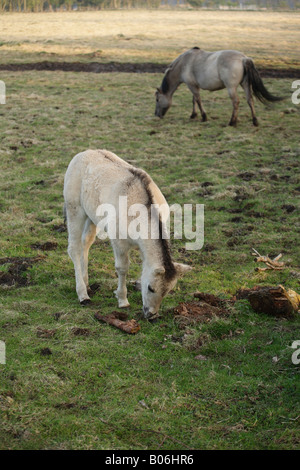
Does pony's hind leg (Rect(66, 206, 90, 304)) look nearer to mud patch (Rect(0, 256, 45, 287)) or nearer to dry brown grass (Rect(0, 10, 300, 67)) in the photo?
mud patch (Rect(0, 256, 45, 287))

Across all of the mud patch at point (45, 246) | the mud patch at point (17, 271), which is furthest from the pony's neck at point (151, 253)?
the mud patch at point (45, 246)

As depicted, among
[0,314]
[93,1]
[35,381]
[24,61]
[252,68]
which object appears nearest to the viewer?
[35,381]

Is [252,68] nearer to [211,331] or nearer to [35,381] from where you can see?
[211,331]

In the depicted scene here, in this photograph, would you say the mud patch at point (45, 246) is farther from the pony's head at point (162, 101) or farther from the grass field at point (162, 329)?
the pony's head at point (162, 101)

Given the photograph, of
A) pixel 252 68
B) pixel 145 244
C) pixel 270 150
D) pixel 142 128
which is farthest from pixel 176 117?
pixel 145 244

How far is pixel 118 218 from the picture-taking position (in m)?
6.16

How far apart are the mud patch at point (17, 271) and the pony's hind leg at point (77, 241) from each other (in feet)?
3.07

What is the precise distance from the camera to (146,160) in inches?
526

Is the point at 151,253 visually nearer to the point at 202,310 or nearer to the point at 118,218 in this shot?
the point at 118,218

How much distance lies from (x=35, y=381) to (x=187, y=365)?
1583 mm

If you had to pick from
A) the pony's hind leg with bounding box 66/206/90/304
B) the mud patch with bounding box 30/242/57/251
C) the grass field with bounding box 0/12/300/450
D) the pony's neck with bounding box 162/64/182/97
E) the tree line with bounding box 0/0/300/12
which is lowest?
the mud patch with bounding box 30/242/57/251

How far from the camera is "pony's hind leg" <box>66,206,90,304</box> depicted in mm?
6836

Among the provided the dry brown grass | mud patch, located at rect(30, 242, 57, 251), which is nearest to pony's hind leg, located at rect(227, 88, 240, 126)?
mud patch, located at rect(30, 242, 57, 251)

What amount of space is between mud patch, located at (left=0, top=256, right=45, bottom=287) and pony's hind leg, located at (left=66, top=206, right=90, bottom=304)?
936mm
